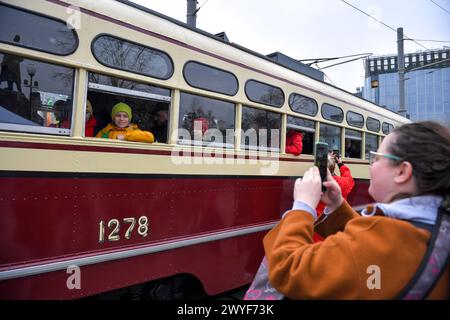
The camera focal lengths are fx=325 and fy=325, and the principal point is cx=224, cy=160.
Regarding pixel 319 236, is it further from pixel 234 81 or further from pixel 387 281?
pixel 234 81

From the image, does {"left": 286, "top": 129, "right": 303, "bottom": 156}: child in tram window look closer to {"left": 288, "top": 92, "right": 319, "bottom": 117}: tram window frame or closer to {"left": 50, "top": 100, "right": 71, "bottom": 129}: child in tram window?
{"left": 288, "top": 92, "right": 319, "bottom": 117}: tram window frame

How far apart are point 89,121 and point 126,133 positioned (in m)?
0.28

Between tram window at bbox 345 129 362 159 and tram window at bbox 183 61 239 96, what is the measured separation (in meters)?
2.48

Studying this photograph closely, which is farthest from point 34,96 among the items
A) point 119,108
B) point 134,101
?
point 134,101

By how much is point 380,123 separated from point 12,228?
19.4 ft

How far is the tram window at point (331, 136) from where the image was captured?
4.48m

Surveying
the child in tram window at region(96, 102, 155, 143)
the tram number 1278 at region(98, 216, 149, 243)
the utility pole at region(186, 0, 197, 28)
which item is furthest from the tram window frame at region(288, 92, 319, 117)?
the utility pole at region(186, 0, 197, 28)

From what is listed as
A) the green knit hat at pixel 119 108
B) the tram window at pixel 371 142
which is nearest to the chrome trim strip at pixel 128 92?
the green knit hat at pixel 119 108

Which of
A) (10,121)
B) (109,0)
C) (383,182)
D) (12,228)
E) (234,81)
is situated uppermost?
(109,0)

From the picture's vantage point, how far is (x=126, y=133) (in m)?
2.57

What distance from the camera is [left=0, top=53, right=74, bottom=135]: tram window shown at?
2.02 metres

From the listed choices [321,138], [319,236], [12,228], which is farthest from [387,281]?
[321,138]

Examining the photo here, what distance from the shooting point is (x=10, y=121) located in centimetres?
202

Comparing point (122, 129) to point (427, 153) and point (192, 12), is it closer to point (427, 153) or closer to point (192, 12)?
point (427, 153)
